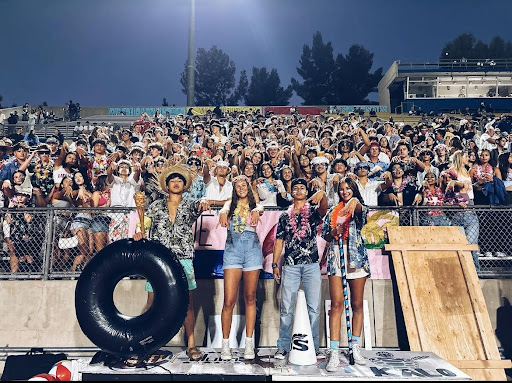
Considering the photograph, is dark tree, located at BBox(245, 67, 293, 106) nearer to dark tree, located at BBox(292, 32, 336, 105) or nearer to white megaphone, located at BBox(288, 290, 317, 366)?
dark tree, located at BBox(292, 32, 336, 105)

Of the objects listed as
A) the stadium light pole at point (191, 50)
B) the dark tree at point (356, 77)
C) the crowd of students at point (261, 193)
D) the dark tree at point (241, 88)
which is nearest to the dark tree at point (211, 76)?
the dark tree at point (241, 88)

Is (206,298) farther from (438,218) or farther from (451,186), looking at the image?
(451,186)

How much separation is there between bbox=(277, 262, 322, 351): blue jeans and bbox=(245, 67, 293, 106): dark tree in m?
81.1

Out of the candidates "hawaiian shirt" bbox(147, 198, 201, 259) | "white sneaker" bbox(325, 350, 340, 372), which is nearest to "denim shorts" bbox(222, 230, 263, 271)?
"hawaiian shirt" bbox(147, 198, 201, 259)

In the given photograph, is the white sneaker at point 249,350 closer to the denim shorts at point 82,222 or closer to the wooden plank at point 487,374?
the wooden plank at point 487,374

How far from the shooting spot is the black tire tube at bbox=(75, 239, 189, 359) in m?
6.22

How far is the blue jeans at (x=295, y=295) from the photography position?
6.67 metres

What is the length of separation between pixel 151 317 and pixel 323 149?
749 centimetres

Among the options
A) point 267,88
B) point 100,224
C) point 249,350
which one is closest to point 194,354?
point 249,350

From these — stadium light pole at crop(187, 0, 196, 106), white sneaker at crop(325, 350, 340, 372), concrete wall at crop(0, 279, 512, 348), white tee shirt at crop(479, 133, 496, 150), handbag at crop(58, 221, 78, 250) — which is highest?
stadium light pole at crop(187, 0, 196, 106)

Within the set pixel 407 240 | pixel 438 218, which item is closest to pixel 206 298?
pixel 407 240

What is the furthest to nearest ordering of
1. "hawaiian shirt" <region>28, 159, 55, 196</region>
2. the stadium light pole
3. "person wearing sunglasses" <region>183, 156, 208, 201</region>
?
the stadium light pole → "hawaiian shirt" <region>28, 159, 55, 196</region> → "person wearing sunglasses" <region>183, 156, 208, 201</region>

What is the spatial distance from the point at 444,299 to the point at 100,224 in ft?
19.3

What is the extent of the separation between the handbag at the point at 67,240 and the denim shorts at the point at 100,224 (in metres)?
0.35
